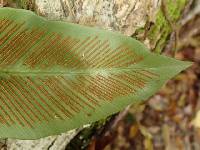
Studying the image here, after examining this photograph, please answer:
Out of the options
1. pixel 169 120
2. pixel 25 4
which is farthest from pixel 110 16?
pixel 169 120

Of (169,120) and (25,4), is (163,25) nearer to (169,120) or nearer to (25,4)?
(25,4)

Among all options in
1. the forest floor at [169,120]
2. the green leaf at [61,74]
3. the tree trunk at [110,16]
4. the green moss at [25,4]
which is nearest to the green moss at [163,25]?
the tree trunk at [110,16]

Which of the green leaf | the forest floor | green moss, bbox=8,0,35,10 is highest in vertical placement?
green moss, bbox=8,0,35,10

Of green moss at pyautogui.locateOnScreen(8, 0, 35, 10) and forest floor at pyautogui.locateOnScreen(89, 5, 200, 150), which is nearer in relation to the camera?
green moss at pyautogui.locateOnScreen(8, 0, 35, 10)

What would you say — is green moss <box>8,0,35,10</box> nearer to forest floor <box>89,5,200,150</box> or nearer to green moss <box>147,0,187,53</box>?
green moss <box>147,0,187,53</box>

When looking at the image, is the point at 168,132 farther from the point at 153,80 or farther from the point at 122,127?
the point at 153,80

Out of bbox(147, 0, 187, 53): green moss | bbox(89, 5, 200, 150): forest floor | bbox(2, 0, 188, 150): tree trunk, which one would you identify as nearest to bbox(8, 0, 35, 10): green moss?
bbox(2, 0, 188, 150): tree trunk

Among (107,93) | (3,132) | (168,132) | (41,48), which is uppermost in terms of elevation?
(41,48)

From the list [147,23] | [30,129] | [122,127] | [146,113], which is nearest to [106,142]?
[122,127]

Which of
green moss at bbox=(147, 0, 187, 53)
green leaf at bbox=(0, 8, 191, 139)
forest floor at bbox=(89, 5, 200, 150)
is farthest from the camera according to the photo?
forest floor at bbox=(89, 5, 200, 150)
